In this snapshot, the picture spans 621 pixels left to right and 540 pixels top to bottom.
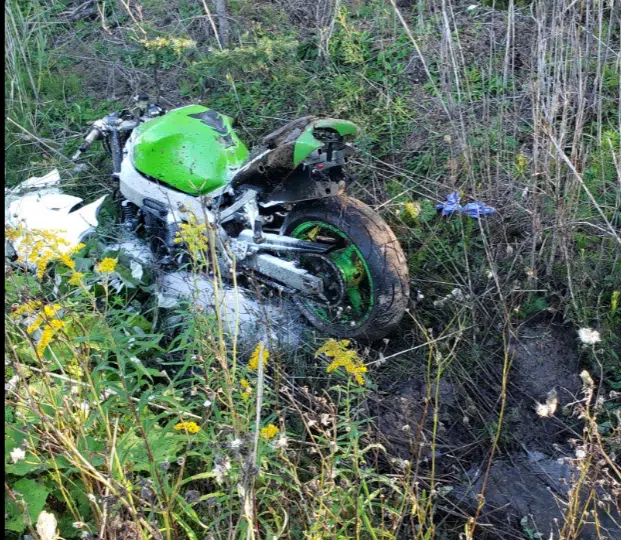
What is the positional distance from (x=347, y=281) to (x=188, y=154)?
3.55 ft

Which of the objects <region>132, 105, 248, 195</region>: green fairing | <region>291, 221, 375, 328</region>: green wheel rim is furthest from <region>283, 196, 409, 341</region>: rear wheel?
<region>132, 105, 248, 195</region>: green fairing

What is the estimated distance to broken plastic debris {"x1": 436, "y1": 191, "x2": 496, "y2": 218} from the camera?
11.8 ft

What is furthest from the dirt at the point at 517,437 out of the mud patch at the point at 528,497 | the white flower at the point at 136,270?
the white flower at the point at 136,270

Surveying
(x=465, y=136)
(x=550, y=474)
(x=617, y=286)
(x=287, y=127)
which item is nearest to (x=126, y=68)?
(x=287, y=127)

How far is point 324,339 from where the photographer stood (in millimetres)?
3283

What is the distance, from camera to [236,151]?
379 cm

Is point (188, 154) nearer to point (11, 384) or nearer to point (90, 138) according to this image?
point (90, 138)

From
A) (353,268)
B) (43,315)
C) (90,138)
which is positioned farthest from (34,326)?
(90,138)

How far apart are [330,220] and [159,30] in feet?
10.9

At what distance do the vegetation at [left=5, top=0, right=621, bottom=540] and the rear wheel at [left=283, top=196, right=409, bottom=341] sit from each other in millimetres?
187

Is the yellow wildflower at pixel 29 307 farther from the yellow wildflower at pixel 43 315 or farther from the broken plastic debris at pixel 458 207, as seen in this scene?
the broken plastic debris at pixel 458 207

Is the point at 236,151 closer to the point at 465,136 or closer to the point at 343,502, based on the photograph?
the point at 465,136

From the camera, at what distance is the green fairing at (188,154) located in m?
3.69

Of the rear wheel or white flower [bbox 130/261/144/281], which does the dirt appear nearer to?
the rear wheel
